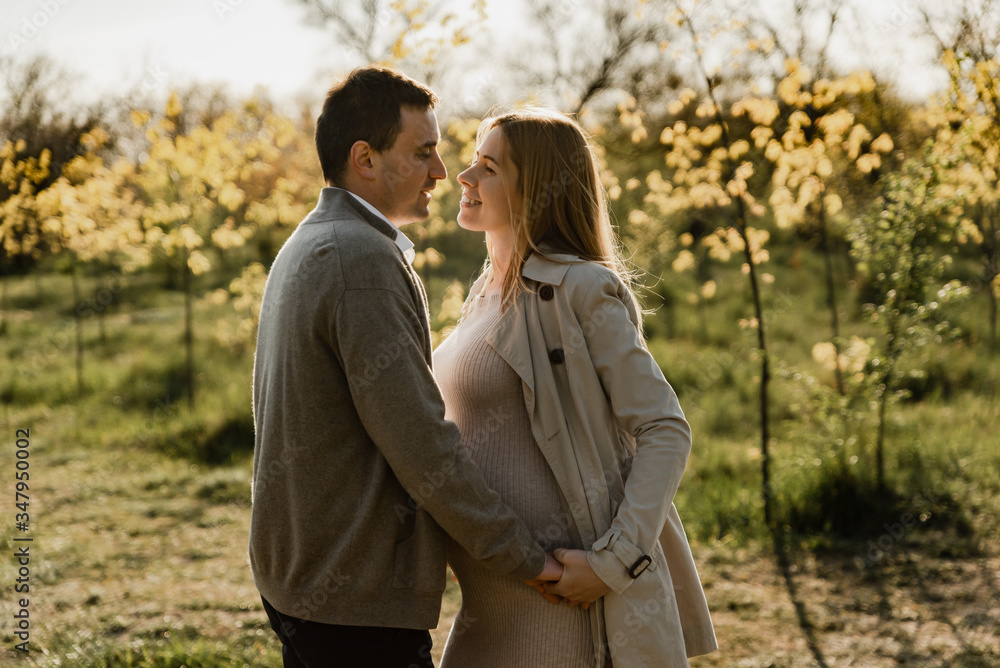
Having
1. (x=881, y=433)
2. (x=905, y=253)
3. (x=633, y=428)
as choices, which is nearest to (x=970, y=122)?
(x=905, y=253)

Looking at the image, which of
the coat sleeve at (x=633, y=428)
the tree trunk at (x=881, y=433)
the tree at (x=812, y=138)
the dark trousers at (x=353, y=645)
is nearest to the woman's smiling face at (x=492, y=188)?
the coat sleeve at (x=633, y=428)

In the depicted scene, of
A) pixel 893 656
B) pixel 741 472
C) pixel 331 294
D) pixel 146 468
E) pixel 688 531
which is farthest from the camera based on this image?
pixel 146 468

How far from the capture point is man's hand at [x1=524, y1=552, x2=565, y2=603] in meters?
1.82

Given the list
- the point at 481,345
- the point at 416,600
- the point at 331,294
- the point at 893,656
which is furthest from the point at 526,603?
the point at 893,656

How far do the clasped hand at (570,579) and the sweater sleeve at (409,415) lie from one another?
0.42 feet

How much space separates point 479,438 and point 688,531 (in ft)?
11.8

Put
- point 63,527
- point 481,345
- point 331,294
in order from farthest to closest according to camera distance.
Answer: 1. point 63,527
2. point 481,345
3. point 331,294

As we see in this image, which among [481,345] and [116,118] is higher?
[116,118]

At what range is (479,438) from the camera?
2016 mm

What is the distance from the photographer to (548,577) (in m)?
1.82

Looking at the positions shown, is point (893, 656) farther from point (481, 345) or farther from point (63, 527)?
point (63, 527)

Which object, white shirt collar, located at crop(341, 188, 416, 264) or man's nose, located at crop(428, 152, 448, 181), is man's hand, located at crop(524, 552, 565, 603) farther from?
man's nose, located at crop(428, 152, 448, 181)

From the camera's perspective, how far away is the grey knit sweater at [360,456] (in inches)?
65.6

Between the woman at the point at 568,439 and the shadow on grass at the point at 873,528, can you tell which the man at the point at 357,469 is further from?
the shadow on grass at the point at 873,528
